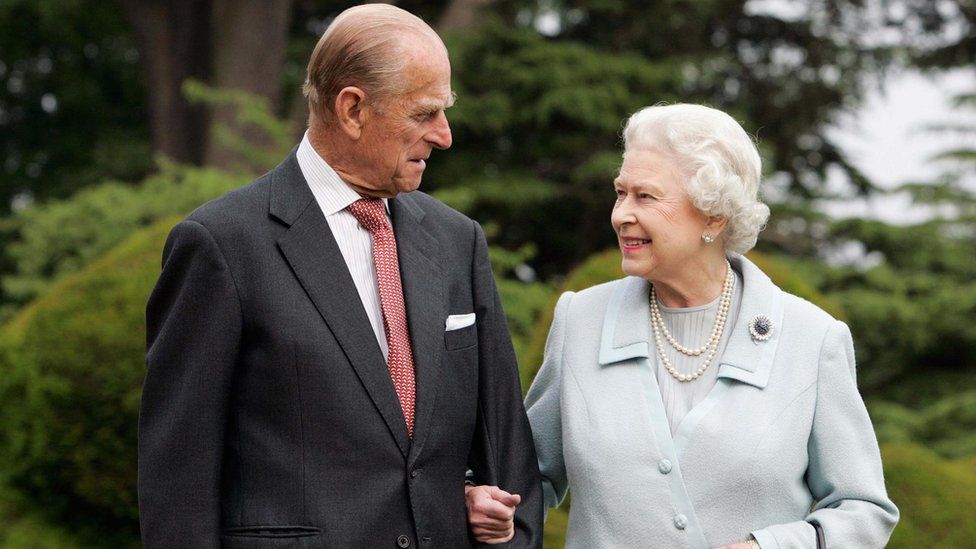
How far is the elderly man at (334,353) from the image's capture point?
2738 mm

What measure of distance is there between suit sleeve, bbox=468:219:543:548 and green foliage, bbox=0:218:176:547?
3.36 metres

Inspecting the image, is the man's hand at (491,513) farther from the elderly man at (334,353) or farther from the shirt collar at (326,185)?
the shirt collar at (326,185)

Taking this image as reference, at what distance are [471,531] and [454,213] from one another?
0.78 meters

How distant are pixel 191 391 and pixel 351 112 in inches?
27.8

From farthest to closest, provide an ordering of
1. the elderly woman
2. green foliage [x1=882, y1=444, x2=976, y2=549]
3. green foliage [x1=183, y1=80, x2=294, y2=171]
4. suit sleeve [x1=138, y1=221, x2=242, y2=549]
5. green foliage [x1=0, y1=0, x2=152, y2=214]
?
green foliage [x1=0, y1=0, x2=152, y2=214] < green foliage [x1=183, y1=80, x2=294, y2=171] < green foliage [x1=882, y1=444, x2=976, y2=549] < the elderly woman < suit sleeve [x1=138, y1=221, x2=242, y2=549]

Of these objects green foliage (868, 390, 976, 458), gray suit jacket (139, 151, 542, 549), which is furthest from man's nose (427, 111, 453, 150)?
green foliage (868, 390, 976, 458)

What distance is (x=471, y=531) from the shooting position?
305 centimetres

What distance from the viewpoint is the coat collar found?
9.95ft

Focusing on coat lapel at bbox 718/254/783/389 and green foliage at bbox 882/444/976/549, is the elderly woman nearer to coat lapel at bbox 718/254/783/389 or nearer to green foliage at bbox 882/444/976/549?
coat lapel at bbox 718/254/783/389

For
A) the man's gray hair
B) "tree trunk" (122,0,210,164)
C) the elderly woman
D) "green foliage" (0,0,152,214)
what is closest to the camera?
the man's gray hair

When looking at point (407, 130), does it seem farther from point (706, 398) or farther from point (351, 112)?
point (706, 398)

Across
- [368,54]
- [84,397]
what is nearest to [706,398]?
[368,54]

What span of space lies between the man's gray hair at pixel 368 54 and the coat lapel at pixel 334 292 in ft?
0.86

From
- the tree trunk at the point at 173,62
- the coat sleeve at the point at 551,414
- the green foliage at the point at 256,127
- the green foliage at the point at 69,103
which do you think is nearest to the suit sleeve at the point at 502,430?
the coat sleeve at the point at 551,414
